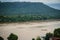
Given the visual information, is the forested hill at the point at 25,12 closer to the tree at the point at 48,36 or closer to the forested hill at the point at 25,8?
the forested hill at the point at 25,8

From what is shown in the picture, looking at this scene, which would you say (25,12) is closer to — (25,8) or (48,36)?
(25,8)

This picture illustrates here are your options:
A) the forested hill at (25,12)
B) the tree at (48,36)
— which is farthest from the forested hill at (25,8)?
the tree at (48,36)

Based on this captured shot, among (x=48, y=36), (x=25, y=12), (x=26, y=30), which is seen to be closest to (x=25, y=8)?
(x=25, y=12)

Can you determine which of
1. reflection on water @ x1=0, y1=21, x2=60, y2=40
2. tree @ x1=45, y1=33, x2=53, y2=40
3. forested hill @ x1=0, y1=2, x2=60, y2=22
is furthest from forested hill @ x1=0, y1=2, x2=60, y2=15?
tree @ x1=45, y1=33, x2=53, y2=40

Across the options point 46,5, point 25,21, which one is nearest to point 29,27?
point 25,21

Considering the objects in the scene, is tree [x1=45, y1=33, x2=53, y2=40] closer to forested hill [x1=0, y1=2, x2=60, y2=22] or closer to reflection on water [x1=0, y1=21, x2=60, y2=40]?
reflection on water [x1=0, y1=21, x2=60, y2=40]
